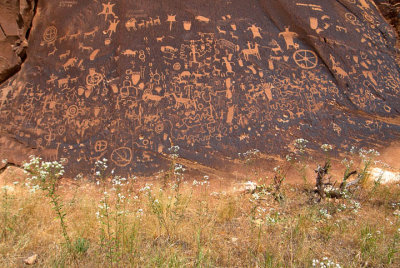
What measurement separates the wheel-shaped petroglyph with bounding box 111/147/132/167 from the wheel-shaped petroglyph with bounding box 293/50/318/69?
2.91 metres

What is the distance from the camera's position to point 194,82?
171 inches

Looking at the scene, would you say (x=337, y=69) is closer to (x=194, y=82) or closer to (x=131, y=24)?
(x=194, y=82)

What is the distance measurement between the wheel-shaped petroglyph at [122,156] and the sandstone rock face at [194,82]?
14 mm

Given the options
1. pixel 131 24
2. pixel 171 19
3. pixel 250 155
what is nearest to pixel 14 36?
pixel 131 24

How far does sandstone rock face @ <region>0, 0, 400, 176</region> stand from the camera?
13.3 ft

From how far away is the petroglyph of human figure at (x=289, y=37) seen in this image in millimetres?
4754

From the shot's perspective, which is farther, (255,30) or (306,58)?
(255,30)

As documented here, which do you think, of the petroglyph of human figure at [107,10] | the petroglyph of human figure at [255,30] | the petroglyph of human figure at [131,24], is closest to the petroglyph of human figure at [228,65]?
the petroglyph of human figure at [255,30]

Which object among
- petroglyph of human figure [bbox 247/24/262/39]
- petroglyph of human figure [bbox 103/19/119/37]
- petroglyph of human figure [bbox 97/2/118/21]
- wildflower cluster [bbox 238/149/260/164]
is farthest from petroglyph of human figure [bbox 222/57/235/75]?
petroglyph of human figure [bbox 97/2/118/21]

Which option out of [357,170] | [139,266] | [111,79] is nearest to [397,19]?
[357,170]

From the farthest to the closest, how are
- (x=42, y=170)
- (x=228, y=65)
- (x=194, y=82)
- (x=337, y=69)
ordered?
(x=337, y=69) < (x=228, y=65) < (x=194, y=82) < (x=42, y=170)

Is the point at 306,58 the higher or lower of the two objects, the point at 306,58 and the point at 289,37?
the lower

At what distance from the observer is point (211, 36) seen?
15.4 ft

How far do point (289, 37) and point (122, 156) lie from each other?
326cm
